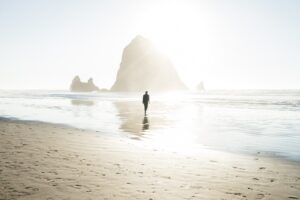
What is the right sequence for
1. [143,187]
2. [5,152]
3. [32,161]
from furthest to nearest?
[5,152] < [32,161] < [143,187]

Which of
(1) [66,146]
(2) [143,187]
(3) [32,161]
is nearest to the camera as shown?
(2) [143,187]

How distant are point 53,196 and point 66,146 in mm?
6500

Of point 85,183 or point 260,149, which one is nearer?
point 85,183

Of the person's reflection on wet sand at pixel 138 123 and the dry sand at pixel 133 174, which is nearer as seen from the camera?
the dry sand at pixel 133 174

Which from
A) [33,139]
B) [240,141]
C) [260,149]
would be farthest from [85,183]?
[240,141]

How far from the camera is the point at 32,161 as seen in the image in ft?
33.0

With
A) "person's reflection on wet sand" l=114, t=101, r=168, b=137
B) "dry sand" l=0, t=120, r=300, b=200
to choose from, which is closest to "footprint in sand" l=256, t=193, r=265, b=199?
"dry sand" l=0, t=120, r=300, b=200

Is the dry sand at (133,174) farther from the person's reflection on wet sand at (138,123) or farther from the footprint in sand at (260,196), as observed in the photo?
the person's reflection on wet sand at (138,123)

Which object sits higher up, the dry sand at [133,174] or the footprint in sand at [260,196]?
the dry sand at [133,174]

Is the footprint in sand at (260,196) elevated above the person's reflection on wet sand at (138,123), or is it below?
below

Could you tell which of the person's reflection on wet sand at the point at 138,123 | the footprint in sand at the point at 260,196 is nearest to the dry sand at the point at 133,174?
the footprint in sand at the point at 260,196

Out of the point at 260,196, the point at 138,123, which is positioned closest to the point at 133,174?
the point at 260,196

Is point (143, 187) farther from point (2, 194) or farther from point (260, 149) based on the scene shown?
point (260, 149)

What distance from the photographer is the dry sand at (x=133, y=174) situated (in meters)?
7.37
